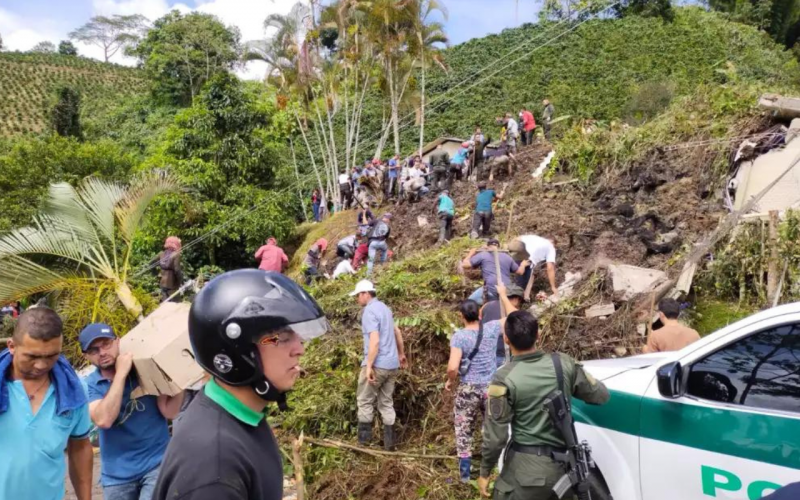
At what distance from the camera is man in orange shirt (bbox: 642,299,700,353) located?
5219 mm

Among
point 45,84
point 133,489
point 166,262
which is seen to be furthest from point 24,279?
point 45,84

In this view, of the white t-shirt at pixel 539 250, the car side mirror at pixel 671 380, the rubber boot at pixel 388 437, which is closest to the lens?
the car side mirror at pixel 671 380

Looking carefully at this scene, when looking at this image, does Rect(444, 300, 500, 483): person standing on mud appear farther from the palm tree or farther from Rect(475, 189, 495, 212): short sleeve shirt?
Rect(475, 189, 495, 212): short sleeve shirt

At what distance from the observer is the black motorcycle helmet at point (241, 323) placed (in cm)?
165

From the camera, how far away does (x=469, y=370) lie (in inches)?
215

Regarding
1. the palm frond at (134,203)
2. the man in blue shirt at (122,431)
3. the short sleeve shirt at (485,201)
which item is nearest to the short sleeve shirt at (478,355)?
the man in blue shirt at (122,431)

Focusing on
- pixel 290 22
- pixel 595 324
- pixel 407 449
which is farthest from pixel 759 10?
pixel 407 449

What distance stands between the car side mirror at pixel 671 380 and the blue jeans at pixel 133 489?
9.46 ft

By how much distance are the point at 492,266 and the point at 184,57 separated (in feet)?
105

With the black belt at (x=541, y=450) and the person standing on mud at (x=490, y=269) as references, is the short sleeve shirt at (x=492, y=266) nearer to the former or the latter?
the person standing on mud at (x=490, y=269)

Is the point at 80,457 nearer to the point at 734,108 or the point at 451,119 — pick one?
the point at 734,108

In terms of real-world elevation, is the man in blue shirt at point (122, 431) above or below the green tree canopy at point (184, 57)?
below

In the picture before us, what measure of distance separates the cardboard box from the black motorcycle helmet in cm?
178

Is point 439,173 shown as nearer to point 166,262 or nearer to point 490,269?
point 166,262
